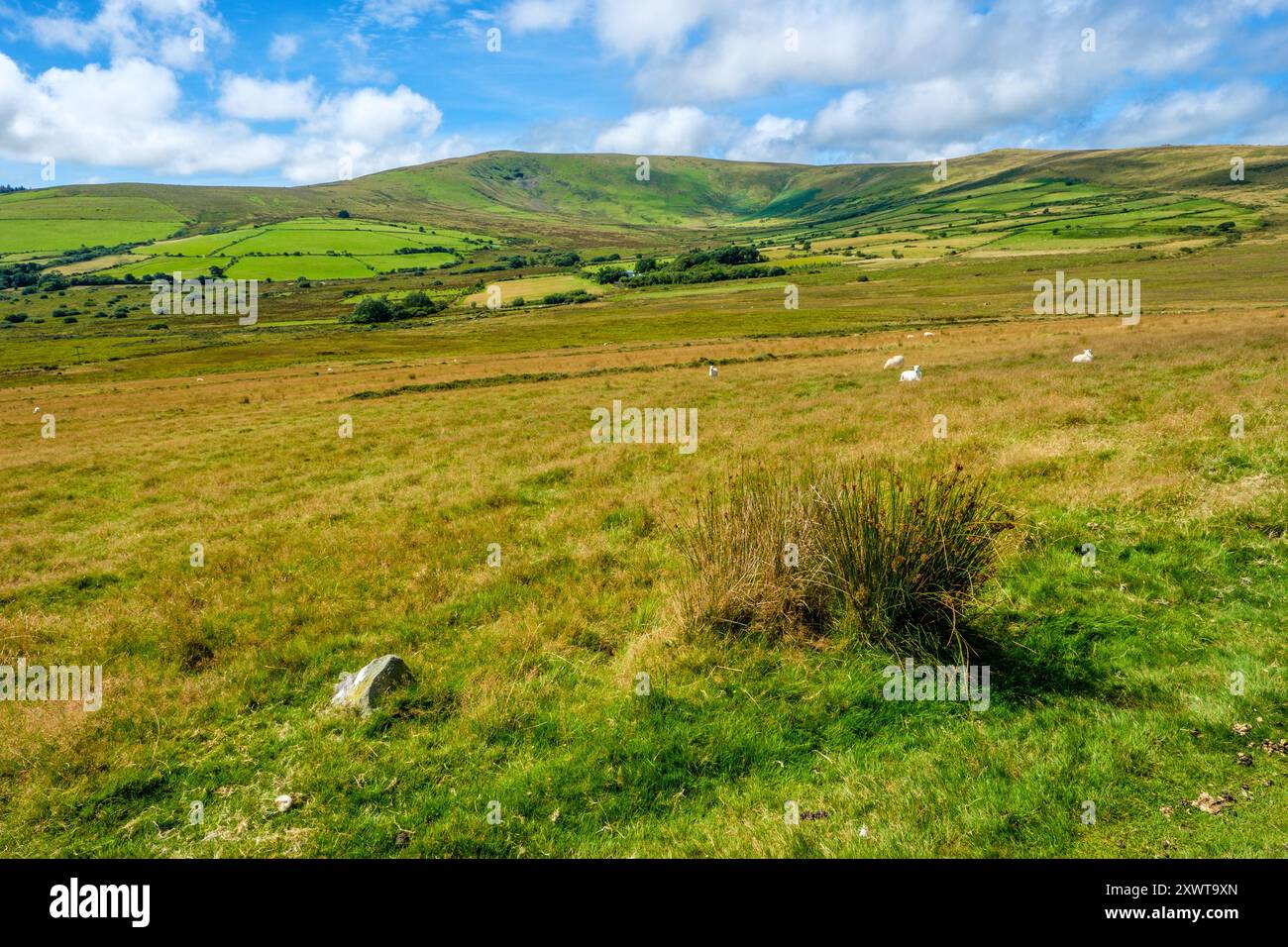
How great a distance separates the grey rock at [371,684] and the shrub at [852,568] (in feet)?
10.4

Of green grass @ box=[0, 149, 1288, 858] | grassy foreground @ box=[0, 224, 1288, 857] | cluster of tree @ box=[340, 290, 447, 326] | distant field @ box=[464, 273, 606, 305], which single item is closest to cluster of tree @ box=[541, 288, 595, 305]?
distant field @ box=[464, 273, 606, 305]

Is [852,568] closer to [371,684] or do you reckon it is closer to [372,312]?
[371,684]

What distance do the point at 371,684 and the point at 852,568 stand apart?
519cm

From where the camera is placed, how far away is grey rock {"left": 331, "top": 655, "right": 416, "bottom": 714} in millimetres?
6312

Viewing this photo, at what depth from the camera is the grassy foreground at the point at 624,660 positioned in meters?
4.60

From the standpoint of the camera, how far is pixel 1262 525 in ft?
26.2

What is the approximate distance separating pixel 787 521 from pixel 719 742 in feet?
8.55

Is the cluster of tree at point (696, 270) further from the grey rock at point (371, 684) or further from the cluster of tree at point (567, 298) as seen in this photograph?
the grey rock at point (371, 684)

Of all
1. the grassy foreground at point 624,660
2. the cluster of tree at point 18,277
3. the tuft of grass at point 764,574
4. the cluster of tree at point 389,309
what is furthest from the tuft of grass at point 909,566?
the cluster of tree at point 18,277

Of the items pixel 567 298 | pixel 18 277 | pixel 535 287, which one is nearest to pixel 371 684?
pixel 567 298

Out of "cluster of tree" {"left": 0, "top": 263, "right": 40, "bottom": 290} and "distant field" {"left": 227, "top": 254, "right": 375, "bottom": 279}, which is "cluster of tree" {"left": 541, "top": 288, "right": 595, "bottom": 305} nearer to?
"distant field" {"left": 227, "top": 254, "right": 375, "bottom": 279}

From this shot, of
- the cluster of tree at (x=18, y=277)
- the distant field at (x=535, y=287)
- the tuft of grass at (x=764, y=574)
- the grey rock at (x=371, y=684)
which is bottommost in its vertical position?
the grey rock at (x=371, y=684)

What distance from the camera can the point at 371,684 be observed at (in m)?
6.36
